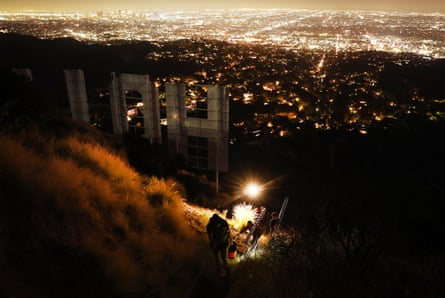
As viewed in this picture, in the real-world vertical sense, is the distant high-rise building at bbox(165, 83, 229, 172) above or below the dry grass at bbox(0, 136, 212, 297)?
below

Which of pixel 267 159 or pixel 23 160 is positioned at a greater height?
pixel 23 160

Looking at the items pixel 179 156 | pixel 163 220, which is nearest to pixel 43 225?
pixel 163 220

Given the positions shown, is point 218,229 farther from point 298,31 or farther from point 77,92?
point 298,31

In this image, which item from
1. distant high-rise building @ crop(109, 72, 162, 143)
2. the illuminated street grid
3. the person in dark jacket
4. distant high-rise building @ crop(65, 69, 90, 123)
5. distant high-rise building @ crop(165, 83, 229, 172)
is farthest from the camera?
the illuminated street grid

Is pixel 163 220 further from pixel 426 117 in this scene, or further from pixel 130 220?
pixel 426 117

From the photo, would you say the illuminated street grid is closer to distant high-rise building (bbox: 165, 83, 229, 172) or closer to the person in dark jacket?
distant high-rise building (bbox: 165, 83, 229, 172)

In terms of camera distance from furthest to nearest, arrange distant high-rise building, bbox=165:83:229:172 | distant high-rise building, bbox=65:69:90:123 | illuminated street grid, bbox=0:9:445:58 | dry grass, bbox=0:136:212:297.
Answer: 1. illuminated street grid, bbox=0:9:445:58
2. distant high-rise building, bbox=65:69:90:123
3. distant high-rise building, bbox=165:83:229:172
4. dry grass, bbox=0:136:212:297

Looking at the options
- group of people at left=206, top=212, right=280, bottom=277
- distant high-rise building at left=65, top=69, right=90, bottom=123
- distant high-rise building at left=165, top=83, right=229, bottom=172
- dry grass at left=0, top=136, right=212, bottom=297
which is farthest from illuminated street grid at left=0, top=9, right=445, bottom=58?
group of people at left=206, top=212, right=280, bottom=277
